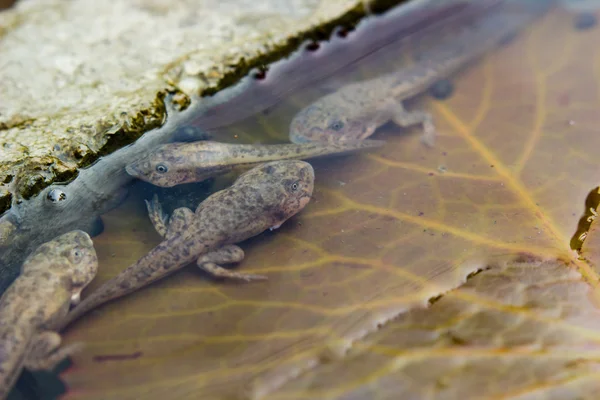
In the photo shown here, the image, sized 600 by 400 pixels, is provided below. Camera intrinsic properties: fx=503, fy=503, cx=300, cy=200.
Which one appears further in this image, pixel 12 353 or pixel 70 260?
pixel 70 260

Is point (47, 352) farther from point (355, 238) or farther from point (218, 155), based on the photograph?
point (355, 238)

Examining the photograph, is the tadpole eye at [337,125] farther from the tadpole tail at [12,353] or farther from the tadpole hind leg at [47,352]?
the tadpole tail at [12,353]

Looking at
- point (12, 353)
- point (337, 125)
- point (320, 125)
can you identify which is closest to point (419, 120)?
point (337, 125)

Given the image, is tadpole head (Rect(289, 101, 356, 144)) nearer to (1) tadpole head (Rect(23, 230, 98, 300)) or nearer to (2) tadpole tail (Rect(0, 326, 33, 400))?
(1) tadpole head (Rect(23, 230, 98, 300))

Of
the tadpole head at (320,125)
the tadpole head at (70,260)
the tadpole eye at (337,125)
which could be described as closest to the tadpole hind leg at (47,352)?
the tadpole head at (70,260)

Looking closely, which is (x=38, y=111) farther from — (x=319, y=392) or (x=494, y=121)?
(x=494, y=121)
